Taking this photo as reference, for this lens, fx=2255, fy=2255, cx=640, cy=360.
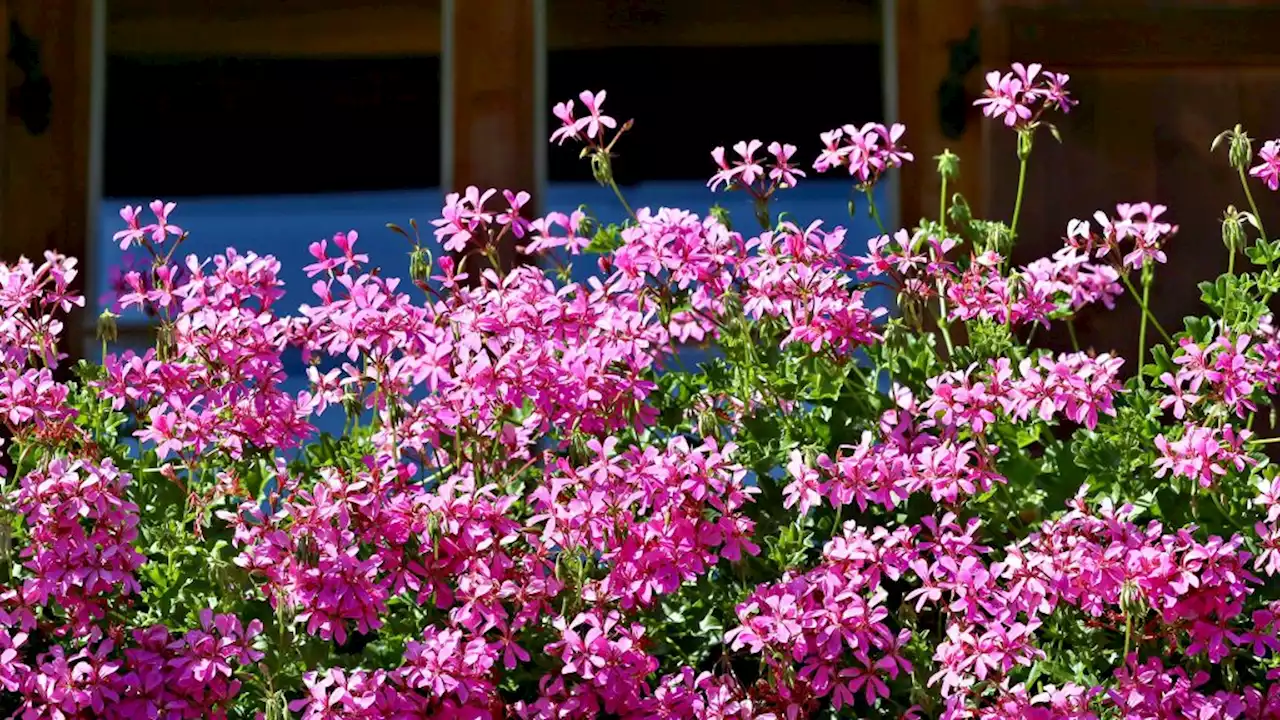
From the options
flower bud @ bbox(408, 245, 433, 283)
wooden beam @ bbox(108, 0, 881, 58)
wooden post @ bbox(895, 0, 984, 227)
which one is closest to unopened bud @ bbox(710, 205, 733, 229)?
flower bud @ bbox(408, 245, 433, 283)

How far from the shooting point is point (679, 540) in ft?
9.17

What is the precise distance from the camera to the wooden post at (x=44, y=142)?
414 centimetres

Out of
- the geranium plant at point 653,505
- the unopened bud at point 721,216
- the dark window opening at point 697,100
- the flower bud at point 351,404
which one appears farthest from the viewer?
the dark window opening at point 697,100

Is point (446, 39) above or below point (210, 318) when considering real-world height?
above

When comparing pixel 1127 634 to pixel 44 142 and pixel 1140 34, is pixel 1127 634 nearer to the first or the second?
pixel 1140 34

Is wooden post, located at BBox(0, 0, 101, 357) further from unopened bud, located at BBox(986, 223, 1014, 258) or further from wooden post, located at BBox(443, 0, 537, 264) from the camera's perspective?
unopened bud, located at BBox(986, 223, 1014, 258)

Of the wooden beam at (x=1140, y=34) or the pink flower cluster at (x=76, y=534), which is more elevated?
the wooden beam at (x=1140, y=34)

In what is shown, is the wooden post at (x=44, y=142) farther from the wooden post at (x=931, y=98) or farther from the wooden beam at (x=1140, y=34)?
→ the wooden beam at (x=1140, y=34)

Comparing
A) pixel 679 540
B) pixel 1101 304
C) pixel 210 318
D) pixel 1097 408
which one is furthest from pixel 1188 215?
pixel 210 318

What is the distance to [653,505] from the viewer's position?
110 inches

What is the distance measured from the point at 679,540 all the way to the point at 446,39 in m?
1.73

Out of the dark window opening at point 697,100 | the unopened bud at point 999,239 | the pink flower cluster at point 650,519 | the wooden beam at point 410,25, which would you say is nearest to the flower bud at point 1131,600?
the pink flower cluster at point 650,519

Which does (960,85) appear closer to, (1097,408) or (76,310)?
(1097,408)

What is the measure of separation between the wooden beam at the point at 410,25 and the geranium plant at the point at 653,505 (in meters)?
1.14
